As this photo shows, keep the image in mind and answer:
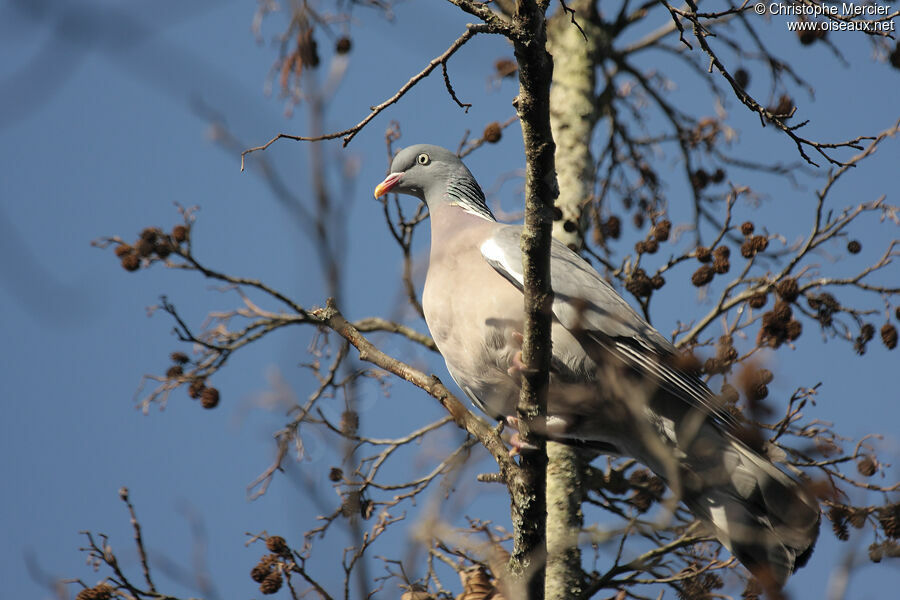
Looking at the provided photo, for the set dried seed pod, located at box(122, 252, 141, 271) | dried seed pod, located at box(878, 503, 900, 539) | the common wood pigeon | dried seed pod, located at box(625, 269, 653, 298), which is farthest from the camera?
dried seed pod, located at box(122, 252, 141, 271)

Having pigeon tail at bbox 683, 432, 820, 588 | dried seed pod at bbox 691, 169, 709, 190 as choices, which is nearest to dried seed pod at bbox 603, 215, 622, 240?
dried seed pod at bbox 691, 169, 709, 190

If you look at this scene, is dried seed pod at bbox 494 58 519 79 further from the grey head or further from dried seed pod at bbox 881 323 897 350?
dried seed pod at bbox 881 323 897 350

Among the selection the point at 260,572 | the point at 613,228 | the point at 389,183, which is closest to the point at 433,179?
the point at 389,183

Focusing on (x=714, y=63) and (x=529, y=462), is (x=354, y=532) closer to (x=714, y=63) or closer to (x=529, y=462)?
(x=529, y=462)

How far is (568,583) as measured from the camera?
162 inches

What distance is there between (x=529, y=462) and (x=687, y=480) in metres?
1.17

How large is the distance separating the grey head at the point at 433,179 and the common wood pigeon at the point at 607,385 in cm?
69

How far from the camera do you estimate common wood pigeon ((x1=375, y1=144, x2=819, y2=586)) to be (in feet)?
12.2

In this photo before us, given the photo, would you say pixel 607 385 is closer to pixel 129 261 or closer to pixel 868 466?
pixel 868 466

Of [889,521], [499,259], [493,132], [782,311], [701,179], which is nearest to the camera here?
[889,521]

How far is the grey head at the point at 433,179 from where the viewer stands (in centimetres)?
510

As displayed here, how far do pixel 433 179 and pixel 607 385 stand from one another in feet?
6.09

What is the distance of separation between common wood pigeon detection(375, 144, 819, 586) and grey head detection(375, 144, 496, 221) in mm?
693

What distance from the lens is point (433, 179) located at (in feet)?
17.0
